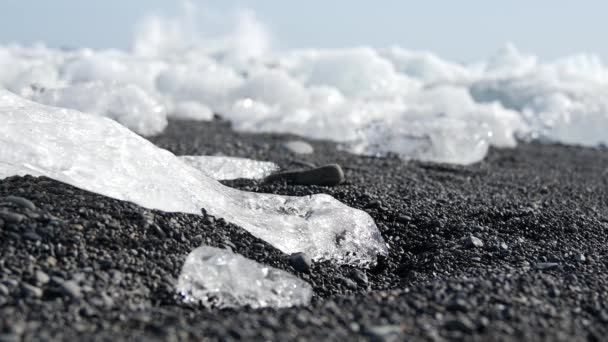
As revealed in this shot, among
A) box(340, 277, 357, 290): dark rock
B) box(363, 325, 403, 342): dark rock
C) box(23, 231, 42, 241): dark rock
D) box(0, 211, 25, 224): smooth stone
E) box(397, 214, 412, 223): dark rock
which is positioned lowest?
box(340, 277, 357, 290): dark rock

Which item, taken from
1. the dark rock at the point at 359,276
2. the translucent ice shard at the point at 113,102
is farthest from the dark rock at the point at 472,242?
the translucent ice shard at the point at 113,102

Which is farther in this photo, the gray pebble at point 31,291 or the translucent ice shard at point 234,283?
the translucent ice shard at point 234,283

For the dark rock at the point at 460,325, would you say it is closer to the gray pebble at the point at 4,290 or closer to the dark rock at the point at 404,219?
the gray pebble at the point at 4,290

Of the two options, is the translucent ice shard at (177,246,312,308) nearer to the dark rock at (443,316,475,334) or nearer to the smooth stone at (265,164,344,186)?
the dark rock at (443,316,475,334)

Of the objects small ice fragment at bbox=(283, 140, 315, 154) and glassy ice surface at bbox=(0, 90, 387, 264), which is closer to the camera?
glassy ice surface at bbox=(0, 90, 387, 264)

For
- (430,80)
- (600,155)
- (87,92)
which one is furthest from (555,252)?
(430,80)

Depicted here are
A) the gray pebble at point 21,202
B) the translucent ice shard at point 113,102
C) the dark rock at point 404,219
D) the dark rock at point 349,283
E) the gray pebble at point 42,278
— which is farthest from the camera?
the translucent ice shard at point 113,102

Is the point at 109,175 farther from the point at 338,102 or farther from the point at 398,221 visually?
the point at 338,102

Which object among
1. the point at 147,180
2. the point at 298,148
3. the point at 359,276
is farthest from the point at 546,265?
the point at 298,148

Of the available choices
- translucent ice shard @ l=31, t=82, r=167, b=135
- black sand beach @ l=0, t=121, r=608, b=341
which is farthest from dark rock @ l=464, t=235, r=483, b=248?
translucent ice shard @ l=31, t=82, r=167, b=135
